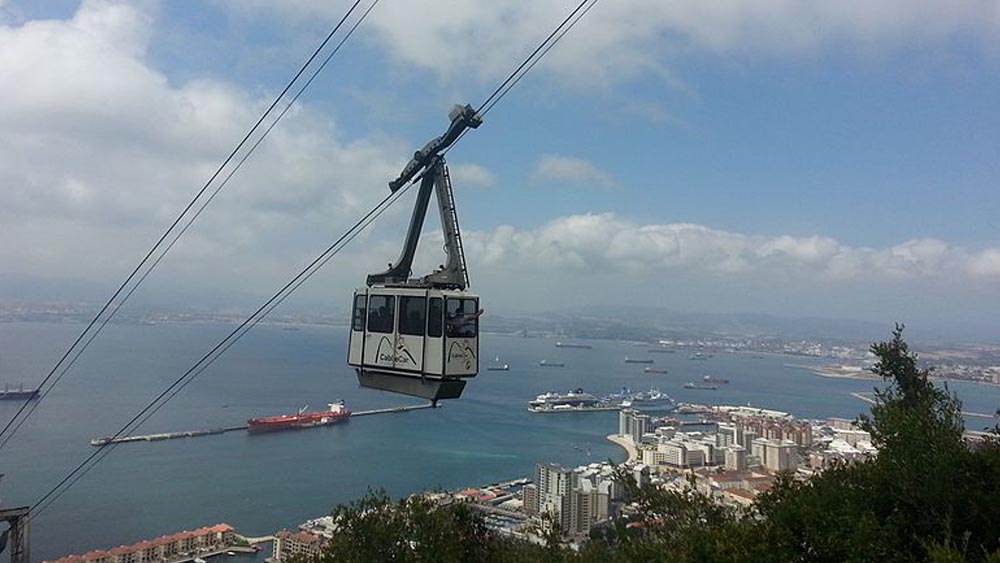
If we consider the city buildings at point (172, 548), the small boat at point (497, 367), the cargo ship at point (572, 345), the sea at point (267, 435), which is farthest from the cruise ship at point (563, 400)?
the cargo ship at point (572, 345)

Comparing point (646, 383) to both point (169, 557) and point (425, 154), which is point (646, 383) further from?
point (425, 154)

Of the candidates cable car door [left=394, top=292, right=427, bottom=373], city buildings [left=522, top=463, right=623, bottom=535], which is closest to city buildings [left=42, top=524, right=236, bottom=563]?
city buildings [left=522, top=463, right=623, bottom=535]

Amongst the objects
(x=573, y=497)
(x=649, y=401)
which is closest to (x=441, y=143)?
(x=573, y=497)

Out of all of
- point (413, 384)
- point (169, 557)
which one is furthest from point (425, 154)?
point (169, 557)

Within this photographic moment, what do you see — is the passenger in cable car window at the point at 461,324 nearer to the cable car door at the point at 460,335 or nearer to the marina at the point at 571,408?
the cable car door at the point at 460,335

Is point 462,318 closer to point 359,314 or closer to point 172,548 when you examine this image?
point 359,314

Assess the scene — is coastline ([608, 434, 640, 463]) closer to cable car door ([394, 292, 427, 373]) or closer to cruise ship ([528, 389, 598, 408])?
cruise ship ([528, 389, 598, 408])
